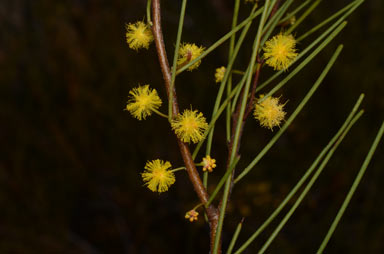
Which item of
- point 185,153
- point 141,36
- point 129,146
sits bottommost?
point 185,153

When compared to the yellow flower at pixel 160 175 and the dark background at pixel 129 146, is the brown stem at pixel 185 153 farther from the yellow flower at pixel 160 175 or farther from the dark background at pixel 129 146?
the dark background at pixel 129 146

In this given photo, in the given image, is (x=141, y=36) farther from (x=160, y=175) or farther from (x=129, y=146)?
(x=129, y=146)

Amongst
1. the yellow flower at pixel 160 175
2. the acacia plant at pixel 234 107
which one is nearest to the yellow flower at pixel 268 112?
the acacia plant at pixel 234 107

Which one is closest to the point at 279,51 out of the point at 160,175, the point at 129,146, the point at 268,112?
the point at 268,112

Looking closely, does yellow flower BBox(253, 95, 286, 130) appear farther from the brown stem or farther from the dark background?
the dark background

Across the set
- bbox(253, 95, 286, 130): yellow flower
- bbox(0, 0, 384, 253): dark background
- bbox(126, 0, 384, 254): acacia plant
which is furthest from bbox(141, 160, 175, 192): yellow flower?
bbox(0, 0, 384, 253): dark background
